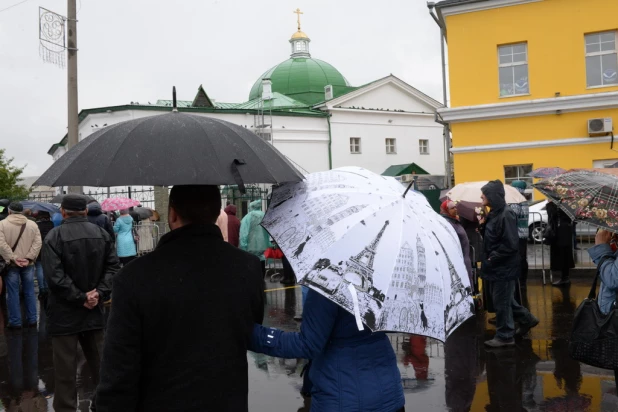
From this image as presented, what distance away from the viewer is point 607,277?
14.4 feet

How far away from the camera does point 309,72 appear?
153 ft

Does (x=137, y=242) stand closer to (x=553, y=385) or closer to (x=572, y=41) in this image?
(x=553, y=385)

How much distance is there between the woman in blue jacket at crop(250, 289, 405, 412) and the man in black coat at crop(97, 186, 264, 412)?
29cm

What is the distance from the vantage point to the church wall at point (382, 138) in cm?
4012

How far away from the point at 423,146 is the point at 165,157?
42.7m

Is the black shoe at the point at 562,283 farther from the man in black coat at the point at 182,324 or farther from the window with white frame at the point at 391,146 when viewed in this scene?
the window with white frame at the point at 391,146

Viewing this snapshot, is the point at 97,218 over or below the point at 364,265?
over

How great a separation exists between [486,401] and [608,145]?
1528 cm

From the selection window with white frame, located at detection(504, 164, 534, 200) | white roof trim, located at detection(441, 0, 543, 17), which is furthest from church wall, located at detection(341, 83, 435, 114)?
window with white frame, located at detection(504, 164, 534, 200)

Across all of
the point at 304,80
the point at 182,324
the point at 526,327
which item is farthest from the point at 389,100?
the point at 182,324

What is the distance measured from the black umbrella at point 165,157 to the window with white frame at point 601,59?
1892 centimetres

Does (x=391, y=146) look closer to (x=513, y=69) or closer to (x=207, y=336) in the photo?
(x=513, y=69)

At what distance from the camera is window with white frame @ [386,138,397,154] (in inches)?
1667

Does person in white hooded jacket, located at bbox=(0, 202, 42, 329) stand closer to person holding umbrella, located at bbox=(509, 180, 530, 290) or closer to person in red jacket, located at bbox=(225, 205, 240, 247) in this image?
person in red jacket, located at bbox=(225, 205, 240, 247)
